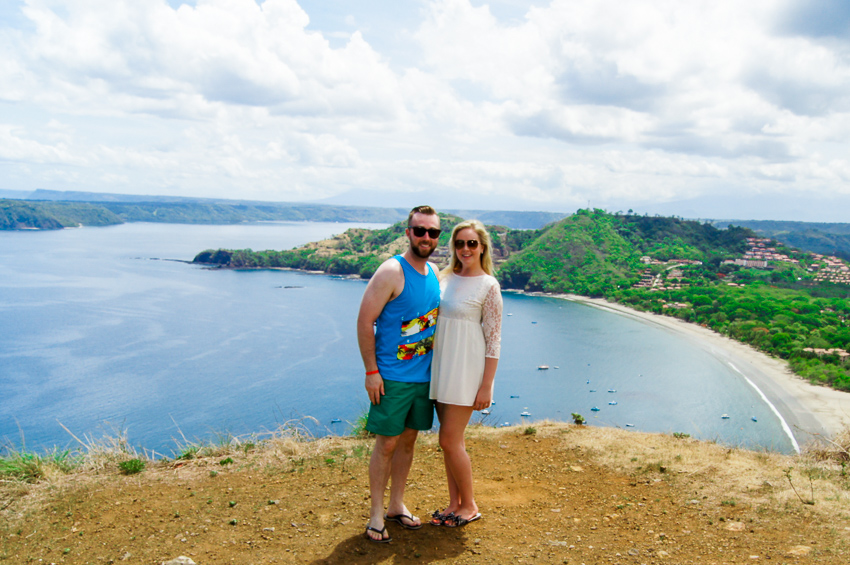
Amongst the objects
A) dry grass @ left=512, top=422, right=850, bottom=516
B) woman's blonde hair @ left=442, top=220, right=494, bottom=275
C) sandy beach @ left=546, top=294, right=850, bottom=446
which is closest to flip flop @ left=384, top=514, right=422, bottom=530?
woman's blonde hair @ left=442, top=220, right=494, bottom=275

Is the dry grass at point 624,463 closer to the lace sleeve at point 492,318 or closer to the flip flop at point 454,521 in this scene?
the flip flop at point 454,521

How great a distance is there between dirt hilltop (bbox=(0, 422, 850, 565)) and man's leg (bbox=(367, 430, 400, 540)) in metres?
0.13

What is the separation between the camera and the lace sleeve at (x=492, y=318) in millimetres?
3125

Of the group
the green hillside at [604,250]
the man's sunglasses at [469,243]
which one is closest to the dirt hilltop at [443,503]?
the man's sunglasses at [469,243]

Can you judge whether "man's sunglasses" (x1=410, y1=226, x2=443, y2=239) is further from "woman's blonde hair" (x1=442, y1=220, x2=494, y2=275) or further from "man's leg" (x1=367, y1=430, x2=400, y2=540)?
"man's leg" (x1=367, y1=430, x2=400, y2=540)

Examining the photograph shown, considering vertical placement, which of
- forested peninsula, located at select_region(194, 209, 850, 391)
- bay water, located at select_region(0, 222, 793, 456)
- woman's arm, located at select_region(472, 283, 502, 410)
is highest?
woman's arm, located at select_region(472, 283, 502, 410)

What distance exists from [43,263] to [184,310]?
45.6m

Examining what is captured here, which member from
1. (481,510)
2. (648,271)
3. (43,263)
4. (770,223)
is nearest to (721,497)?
(481,510)

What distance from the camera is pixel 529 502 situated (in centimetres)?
390

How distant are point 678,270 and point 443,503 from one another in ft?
286

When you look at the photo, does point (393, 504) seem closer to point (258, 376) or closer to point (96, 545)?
point (96, 545)

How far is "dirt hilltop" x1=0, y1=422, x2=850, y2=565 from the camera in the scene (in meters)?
3.07

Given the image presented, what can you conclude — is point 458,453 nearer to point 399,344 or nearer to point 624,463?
point 399,344

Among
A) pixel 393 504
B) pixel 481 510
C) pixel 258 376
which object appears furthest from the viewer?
pixel 258 376
